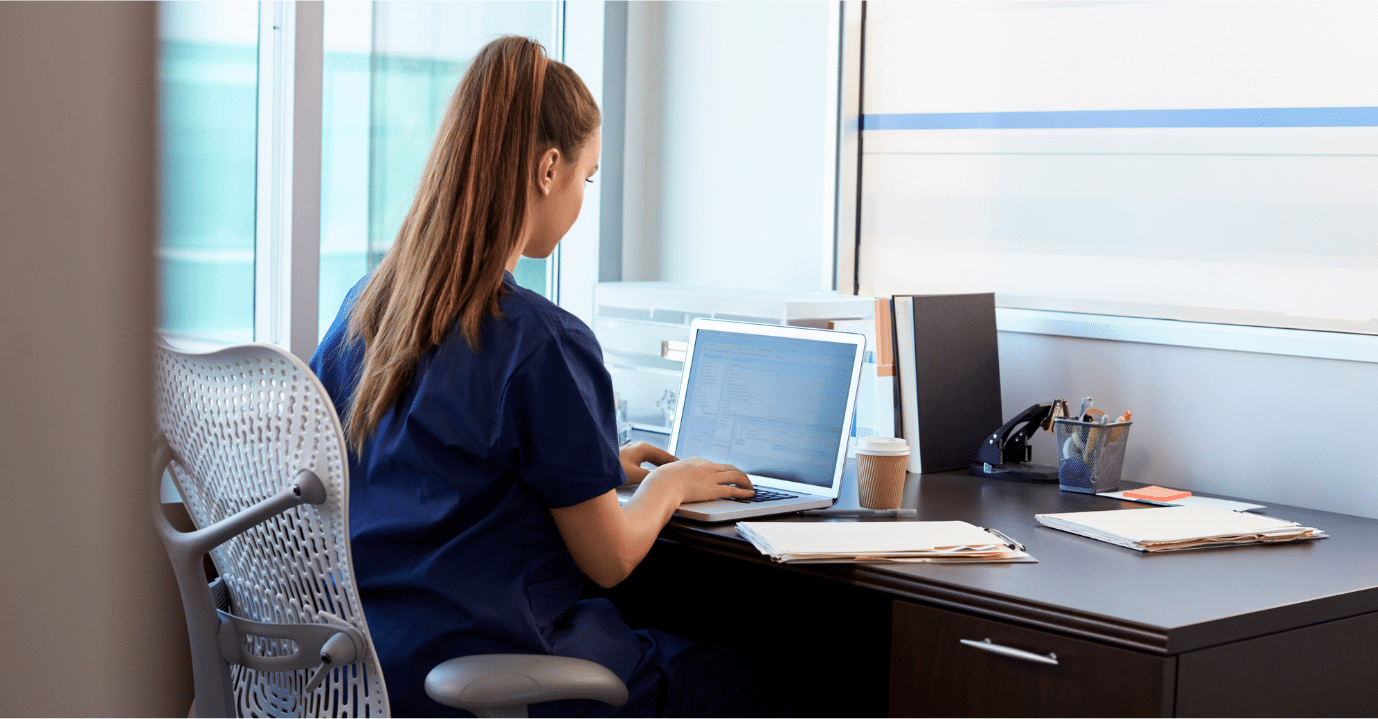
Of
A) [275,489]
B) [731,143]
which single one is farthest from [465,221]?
[731,143]

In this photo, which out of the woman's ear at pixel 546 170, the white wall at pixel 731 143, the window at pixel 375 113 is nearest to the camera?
the woman's ear at pixel 546 170

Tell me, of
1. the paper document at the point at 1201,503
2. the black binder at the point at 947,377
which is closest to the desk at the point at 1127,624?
the paper document at the point at 1201,503

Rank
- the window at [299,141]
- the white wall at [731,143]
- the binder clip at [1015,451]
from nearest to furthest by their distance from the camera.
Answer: the binder clip at [1015,451], the window at [299,141], the white wall at [731,143]

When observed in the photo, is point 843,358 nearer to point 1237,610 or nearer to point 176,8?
point 1237,610

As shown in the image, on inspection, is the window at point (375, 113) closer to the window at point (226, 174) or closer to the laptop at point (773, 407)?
the window at point (226, 174)

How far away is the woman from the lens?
A: 1230 mm

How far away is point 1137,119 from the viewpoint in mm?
1859

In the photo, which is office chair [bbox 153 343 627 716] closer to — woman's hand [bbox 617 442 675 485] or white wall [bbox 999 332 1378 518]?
woman's hand [bbox 617 442 675 485]

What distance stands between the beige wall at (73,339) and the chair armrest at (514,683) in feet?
3.12

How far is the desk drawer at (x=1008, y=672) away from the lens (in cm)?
106

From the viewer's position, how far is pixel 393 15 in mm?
2174

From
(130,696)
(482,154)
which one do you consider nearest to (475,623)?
(482,154)

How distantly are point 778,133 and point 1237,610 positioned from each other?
146 centimetres

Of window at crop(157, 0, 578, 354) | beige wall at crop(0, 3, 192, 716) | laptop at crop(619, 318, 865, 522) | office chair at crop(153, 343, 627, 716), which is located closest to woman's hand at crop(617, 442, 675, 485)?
laptop at crop(619, 318, 865, 522)
